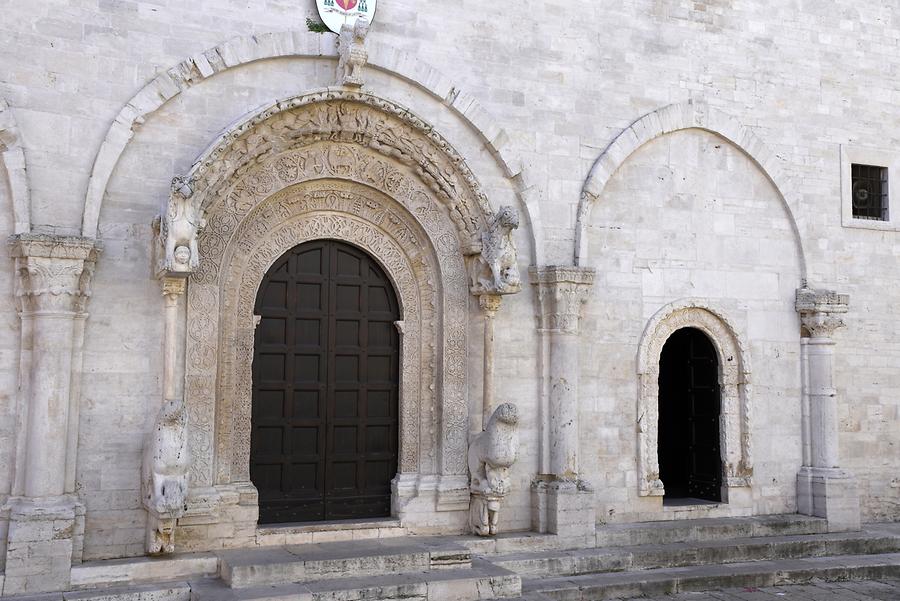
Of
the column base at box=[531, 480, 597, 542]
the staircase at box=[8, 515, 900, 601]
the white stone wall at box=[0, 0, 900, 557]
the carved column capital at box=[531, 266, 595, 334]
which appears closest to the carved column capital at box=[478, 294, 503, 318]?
the white stone wall at box=[0, 0, 900, 557]

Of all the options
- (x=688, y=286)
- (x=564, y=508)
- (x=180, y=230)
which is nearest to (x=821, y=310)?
(x=688, y=286)

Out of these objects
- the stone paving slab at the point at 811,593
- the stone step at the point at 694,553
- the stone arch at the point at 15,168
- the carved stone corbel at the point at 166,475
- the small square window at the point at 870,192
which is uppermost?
the small square window at the point at 870,192

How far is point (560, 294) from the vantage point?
8914 mm

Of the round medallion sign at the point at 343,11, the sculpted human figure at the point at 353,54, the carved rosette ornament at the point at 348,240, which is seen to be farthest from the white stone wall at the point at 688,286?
the round medallion sign at the point at 343,11

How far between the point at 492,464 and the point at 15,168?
15.8 feet

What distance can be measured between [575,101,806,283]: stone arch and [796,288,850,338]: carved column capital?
0.33 m

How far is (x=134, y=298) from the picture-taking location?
7.50 metres

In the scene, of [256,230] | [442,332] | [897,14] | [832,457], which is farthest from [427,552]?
[897,14]

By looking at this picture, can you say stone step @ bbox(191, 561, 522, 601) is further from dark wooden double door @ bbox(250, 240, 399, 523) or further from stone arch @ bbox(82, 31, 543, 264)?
stone arch @ bbox(82, 31, 543, 264)

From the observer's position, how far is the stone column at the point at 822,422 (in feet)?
33.2

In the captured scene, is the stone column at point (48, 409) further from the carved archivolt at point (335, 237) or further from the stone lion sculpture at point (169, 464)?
the carved archivolt at point (335, 237)

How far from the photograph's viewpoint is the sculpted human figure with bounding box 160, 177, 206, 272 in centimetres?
704

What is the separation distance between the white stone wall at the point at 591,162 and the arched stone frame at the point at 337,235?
0.36 m

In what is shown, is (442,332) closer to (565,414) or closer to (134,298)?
(565,414)
